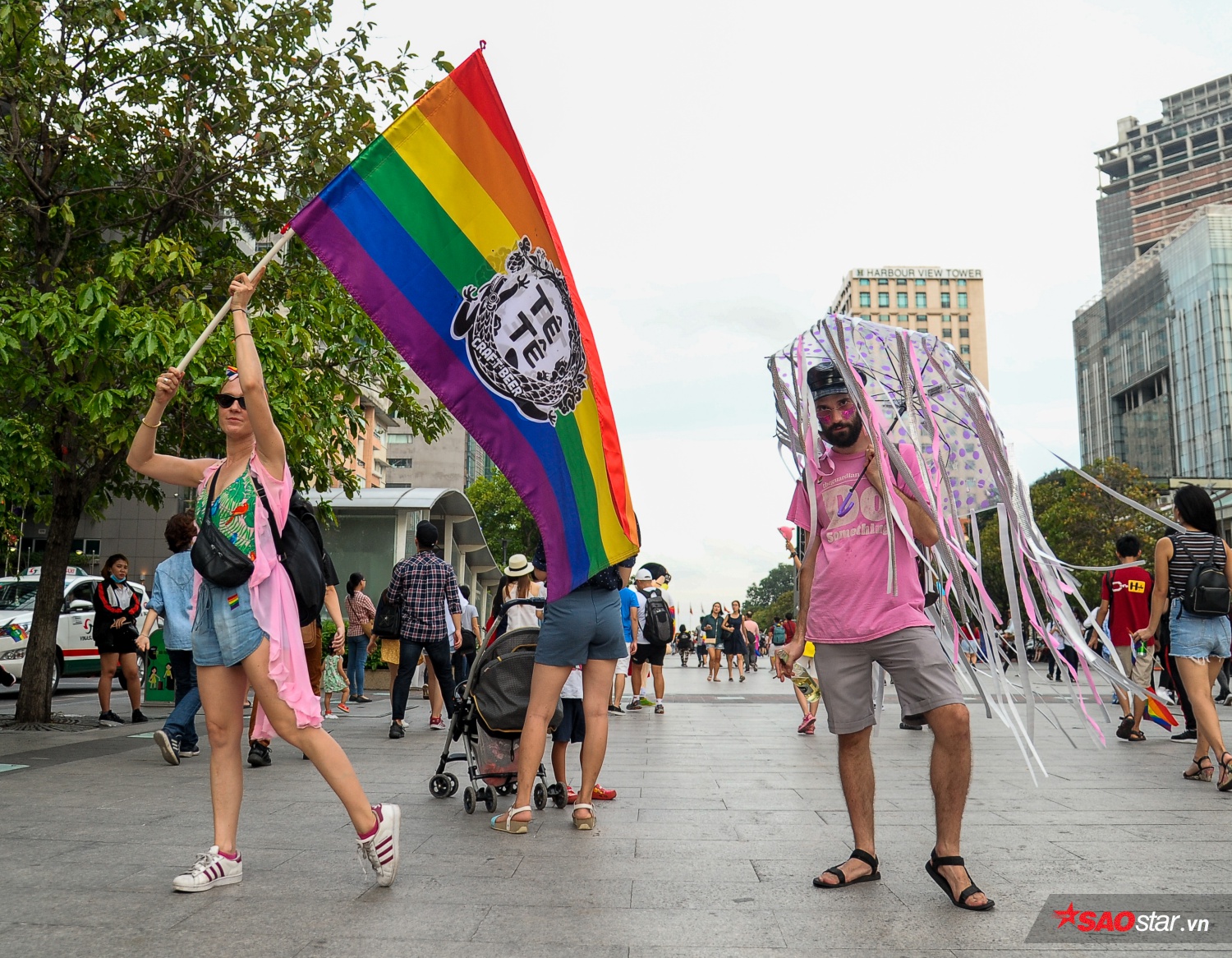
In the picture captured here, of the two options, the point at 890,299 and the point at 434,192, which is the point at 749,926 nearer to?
the point at 434,192

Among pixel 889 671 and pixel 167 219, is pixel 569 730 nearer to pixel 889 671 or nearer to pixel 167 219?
pixel 889 671

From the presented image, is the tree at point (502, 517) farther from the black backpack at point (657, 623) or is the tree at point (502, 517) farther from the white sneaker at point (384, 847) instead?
the white sneaker at point (384, 847)

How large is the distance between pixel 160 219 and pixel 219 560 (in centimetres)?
799

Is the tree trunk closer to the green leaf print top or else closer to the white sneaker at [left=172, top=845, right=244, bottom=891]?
the green leaf print top

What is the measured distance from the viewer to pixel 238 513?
399cm

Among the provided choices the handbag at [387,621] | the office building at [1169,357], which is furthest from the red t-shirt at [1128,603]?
the office building at [1169,357]

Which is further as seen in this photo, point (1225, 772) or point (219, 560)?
point (1225, 772)

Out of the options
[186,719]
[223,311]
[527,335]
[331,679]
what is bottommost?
[186,719]

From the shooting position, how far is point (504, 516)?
73.8 m

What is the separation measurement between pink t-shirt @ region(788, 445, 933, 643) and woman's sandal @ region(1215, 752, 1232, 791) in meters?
3.55

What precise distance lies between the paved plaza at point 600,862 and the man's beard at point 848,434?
1.68 metres

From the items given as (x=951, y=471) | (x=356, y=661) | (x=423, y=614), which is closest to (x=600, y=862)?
(x=951, y=471)

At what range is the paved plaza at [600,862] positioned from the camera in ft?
10.8

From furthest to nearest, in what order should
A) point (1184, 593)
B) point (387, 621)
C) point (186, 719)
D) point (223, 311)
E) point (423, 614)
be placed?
point (387, 621), point (423, 614), point (186, 719), point (1184, 593), point (223, 311)
